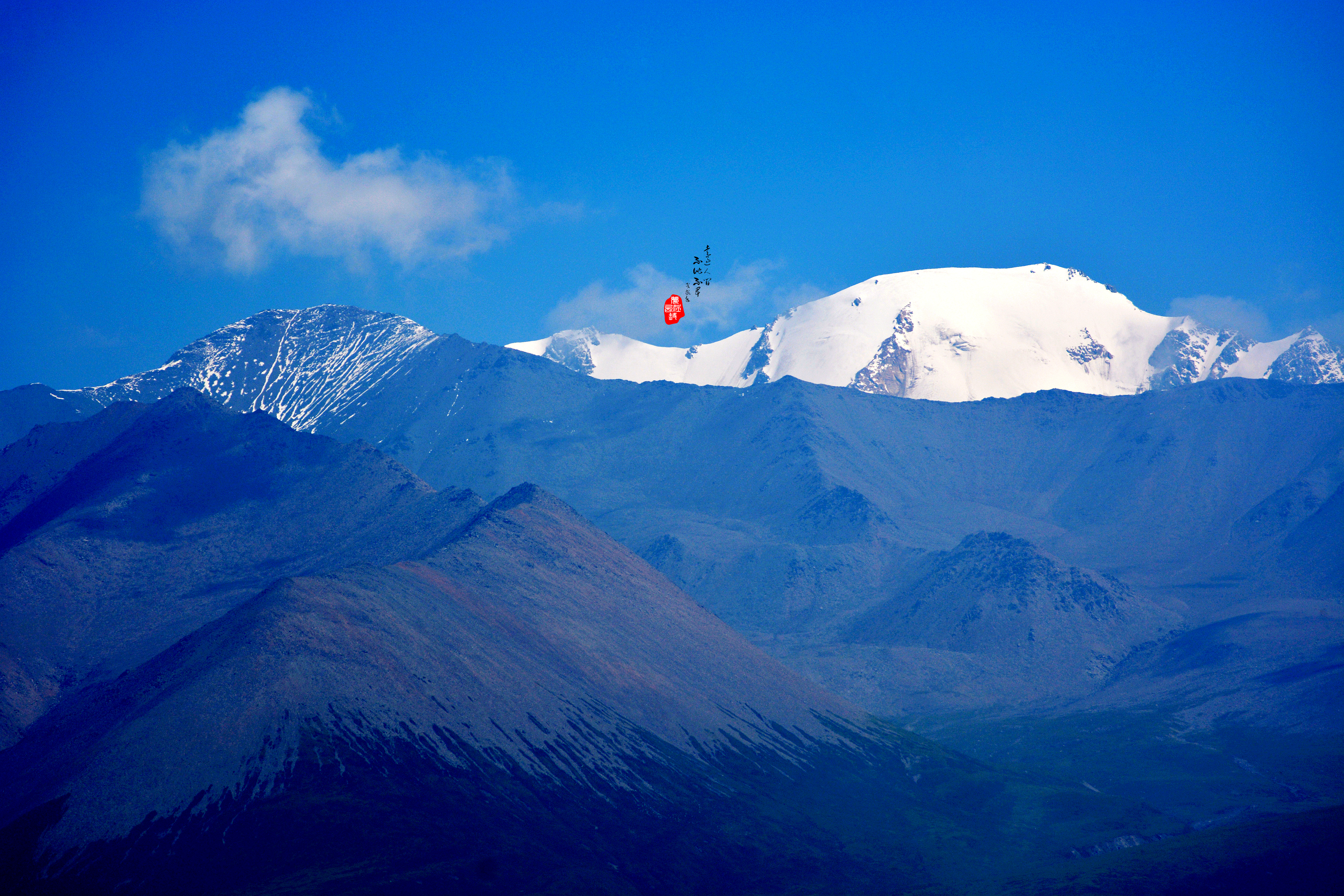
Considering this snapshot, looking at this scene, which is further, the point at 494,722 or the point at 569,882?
the point at 494,722

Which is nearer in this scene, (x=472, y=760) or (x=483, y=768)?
(x=483, y=768)

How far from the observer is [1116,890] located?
135 meters

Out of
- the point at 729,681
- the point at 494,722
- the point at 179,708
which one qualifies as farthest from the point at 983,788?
the point at 179,708

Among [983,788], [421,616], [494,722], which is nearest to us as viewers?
[494,722]

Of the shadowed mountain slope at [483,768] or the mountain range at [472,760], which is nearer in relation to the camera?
the shadowed mountain slope at [483,768]

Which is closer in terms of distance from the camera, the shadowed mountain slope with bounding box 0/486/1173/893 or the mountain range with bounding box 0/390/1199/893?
the shadowed mountain slope with bounding box 0/486/1173/893

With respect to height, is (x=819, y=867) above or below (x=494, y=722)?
below

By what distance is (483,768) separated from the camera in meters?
130

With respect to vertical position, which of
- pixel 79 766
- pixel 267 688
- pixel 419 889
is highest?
pixel 267 688

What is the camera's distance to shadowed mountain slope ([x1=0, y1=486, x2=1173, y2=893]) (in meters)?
110

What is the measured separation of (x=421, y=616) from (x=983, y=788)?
269 ft

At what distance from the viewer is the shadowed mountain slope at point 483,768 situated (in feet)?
362

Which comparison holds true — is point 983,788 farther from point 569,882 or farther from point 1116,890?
point 569,882

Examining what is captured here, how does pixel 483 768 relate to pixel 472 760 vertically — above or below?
below
